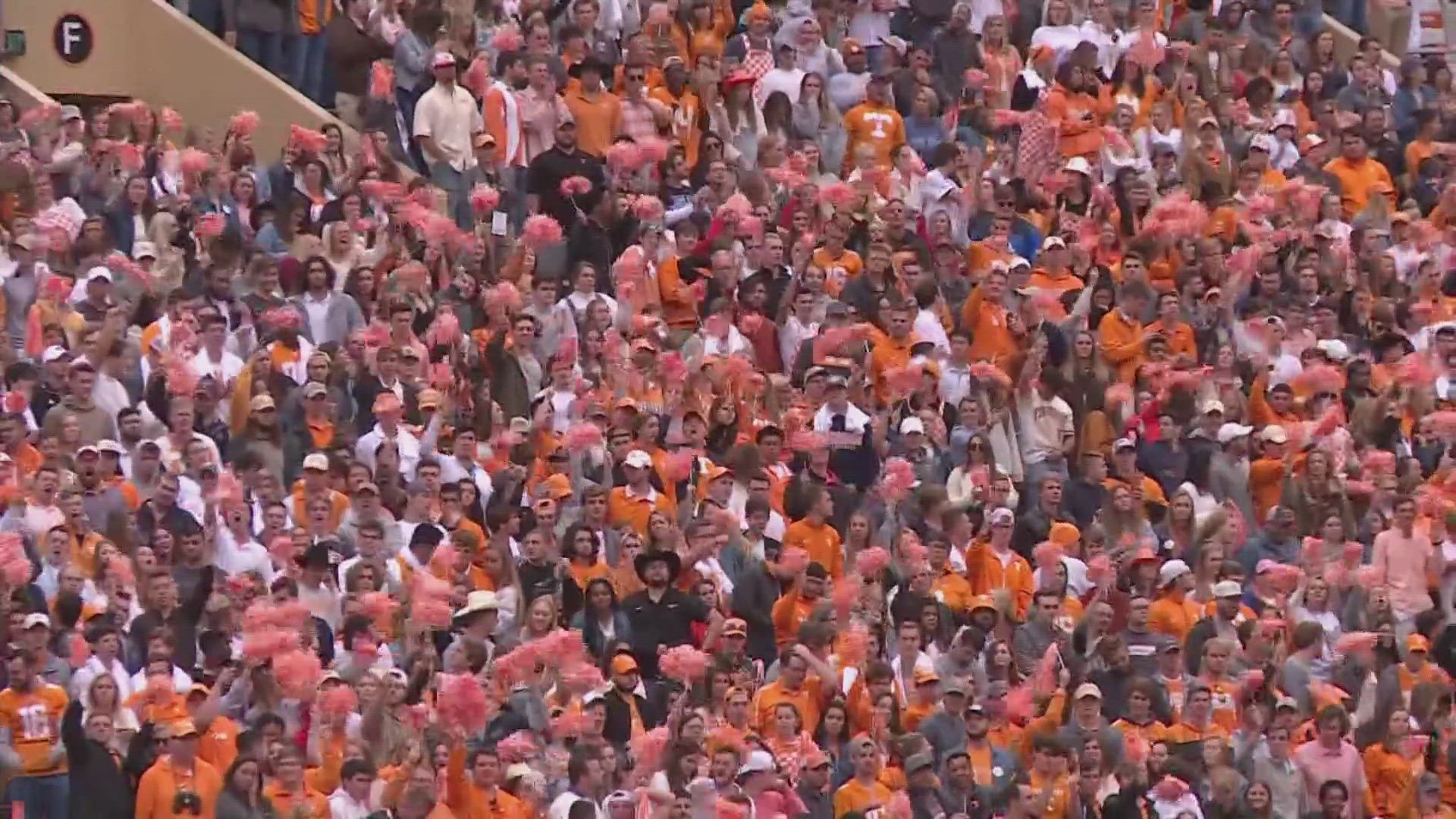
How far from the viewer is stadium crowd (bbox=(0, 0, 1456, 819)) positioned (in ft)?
60.4

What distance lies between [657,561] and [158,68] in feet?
20.8

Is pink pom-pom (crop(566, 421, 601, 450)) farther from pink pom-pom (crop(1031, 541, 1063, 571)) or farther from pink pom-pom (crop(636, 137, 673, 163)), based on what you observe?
pink pom-pom (crop(636, 137, 673, 163))

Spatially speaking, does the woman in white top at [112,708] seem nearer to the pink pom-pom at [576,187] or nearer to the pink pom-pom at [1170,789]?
the pink pom-pom at [1170,789]

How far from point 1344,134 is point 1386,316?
2029mm

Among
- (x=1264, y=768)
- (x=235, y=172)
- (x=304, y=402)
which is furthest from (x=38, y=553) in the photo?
(x=1264, y=768)

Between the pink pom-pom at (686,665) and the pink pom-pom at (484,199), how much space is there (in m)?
4.55

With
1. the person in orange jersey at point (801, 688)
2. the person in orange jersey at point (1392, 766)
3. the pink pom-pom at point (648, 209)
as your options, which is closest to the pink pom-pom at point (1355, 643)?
the person in orange jersey at point (1392, 766)

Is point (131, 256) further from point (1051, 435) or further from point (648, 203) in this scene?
point (1051, 435)

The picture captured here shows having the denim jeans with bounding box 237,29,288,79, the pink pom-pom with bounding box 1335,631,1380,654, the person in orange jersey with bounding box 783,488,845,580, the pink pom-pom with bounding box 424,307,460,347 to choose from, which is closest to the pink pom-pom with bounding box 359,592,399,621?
the person in orange jersey with bounding box 783,488,845,580

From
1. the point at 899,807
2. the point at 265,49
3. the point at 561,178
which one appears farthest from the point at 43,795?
the point at 265,49

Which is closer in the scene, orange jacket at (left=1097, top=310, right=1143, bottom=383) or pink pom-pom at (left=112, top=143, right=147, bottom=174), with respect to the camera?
pink pom-pom at (left=112, top=143, right=147, bottom=174)

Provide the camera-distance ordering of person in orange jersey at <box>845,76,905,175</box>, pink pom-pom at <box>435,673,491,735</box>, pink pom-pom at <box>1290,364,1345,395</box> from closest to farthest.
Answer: pink pom-pom at <box>435,673,491,735</box>, pink pom-pom at <box>1290,364,1345,395</box>, person in orange jersey at <box>845,76,905,175</box>

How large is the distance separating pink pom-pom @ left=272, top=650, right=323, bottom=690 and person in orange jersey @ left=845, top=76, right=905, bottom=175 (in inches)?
290

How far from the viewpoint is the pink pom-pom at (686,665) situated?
747 inches
